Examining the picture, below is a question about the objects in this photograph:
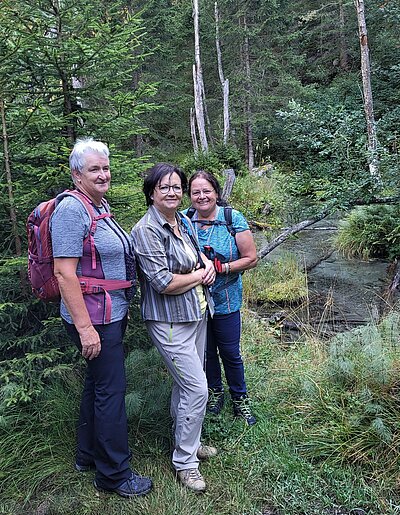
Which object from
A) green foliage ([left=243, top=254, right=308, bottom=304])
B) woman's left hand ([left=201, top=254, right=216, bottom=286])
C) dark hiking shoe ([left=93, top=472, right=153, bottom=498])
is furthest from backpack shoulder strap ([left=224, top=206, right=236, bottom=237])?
green foliage ([left=243, top=254, right=308, bottom=304])

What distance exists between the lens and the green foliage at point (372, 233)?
26.2ft

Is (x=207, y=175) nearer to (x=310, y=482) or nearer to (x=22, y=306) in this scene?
→ (x=22, y=306)

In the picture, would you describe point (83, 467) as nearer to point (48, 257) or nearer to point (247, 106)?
point (48, 257)

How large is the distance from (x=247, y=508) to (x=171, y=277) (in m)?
1.36

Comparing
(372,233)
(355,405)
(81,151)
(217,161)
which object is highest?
(217,161)

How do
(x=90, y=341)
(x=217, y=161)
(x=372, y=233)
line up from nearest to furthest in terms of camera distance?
(x=90, y=341), (x=372, y=233), (x=217, y=161)

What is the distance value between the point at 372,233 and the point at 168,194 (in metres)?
6.75

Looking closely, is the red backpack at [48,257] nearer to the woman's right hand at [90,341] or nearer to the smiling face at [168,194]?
the woman's right hand at [90,341]

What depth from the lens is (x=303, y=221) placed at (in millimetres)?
6363

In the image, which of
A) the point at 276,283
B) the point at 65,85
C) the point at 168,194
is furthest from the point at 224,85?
the point at 168,194

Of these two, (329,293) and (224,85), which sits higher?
(224,85)

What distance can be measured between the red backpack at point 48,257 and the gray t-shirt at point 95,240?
0.03m

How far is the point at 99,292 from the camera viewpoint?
2234 mm

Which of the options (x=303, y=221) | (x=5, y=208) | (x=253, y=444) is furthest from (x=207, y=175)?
(x=303, y=221)
